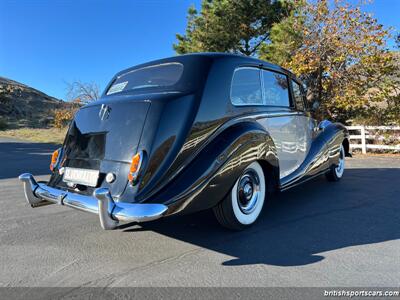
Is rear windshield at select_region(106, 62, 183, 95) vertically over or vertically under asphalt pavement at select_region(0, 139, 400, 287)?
over

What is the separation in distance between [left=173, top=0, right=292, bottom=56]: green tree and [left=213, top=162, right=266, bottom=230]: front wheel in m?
13.0

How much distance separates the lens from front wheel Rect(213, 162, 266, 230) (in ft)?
10.4

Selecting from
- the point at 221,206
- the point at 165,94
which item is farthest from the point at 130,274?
the point at 165,94

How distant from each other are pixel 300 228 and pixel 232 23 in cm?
1439

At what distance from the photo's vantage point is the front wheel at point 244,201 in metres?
3.16

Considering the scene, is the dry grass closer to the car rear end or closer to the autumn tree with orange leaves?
the autumn tree with orange leaves

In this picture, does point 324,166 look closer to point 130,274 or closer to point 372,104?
point 130,274

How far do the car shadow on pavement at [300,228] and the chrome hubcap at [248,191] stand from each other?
237 millimetres

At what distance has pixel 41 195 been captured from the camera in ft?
10.6

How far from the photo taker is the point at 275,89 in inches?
169

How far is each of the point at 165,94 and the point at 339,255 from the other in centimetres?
215

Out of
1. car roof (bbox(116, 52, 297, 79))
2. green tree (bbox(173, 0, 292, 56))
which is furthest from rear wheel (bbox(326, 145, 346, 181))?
green tree (bbox(173, 0, 292, 56))

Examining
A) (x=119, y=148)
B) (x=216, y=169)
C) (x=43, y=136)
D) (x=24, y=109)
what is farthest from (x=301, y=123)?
(x=24, y=109)

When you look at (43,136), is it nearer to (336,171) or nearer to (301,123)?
(336,171)
